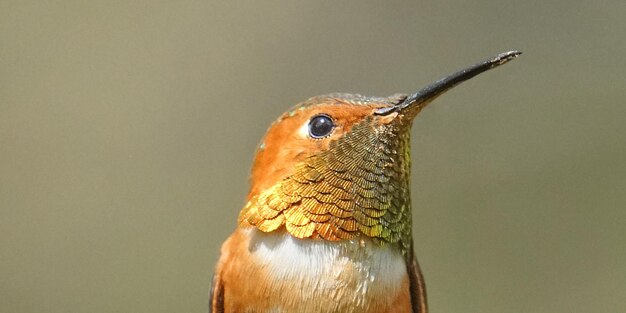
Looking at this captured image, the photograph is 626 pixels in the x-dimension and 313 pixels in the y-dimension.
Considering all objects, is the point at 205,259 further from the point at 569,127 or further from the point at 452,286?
the point at 569,127

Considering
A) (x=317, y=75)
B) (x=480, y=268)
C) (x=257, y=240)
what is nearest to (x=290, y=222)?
(x=257, y=240)

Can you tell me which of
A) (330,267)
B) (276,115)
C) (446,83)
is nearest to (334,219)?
(330,267)

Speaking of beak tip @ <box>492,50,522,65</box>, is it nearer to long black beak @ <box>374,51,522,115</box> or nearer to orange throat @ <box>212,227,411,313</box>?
long black beak @ <box>374,51,522,115</box>

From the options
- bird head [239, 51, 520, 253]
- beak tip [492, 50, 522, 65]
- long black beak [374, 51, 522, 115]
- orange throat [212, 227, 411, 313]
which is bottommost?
orange throat [212, 227, 411, 313]

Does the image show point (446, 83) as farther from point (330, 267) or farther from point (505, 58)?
point (330, 267)

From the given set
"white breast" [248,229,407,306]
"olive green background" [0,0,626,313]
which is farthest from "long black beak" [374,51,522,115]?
"olive green background" [0,0,626,313]

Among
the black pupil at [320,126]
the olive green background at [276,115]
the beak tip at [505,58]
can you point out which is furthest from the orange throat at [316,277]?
the olive green background at [276,115]
